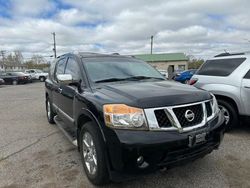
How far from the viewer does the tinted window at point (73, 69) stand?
4.26 m

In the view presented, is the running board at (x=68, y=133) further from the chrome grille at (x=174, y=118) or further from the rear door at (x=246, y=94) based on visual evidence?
the rear door at (x=246, y=94)

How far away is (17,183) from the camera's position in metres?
3.60

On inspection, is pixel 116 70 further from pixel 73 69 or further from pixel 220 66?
pixel 220 66

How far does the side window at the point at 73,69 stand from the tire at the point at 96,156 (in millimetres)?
978

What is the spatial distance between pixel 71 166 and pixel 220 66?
13.2 feet

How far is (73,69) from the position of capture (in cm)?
459

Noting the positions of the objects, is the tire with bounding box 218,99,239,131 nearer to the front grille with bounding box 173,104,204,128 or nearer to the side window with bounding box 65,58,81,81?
the front grille with bounding box 173,104,204,128

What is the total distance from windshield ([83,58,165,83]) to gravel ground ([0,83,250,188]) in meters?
1.48

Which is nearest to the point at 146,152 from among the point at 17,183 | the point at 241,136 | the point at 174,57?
the point at 17,183

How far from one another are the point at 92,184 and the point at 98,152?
0.62 meters

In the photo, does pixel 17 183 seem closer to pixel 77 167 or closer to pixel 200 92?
pixel 77 167

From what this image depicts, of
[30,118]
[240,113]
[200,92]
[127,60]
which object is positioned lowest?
[30,118]

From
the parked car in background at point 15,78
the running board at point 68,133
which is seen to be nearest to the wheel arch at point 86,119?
the running board at point 68,133

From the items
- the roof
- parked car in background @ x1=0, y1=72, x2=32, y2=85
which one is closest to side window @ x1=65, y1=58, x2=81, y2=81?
parked car in background @ x1=0, y1=72, x2=32, y2=85
